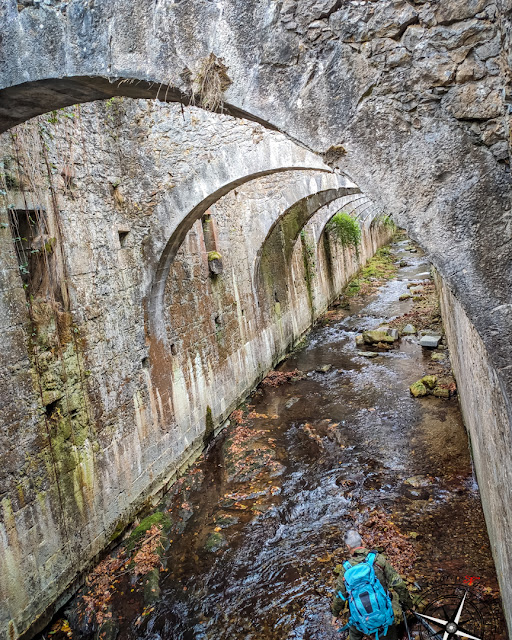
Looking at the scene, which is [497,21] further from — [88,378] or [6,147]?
[88,378]

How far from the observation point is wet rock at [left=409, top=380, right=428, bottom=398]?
28.8ft

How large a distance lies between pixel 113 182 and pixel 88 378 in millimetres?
2406

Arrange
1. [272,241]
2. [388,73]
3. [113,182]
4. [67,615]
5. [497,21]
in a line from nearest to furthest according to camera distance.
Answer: [497,21]
[388,73]
[67,615]
[113,182]
[272,241]

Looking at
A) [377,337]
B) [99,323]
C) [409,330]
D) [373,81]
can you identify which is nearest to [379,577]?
[373,81]

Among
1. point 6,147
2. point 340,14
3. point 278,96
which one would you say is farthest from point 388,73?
point 6,147

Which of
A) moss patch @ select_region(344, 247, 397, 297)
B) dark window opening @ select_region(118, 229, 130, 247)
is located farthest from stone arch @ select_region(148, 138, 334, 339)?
moss patch @ select_region(344, 247, 397, 297)

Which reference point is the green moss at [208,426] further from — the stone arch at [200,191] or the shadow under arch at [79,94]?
the shadow under arch at [79,94]

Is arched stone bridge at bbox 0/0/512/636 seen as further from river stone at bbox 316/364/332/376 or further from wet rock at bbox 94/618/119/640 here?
river stone at bbox 316/364/332/376

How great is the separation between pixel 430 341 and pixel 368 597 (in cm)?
904

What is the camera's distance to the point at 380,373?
10.4 m

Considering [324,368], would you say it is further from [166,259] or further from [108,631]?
[108,631]

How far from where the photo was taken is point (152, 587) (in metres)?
4.80

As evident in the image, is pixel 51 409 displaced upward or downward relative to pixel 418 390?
upward

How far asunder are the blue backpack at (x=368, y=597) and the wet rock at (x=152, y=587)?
2311mm
